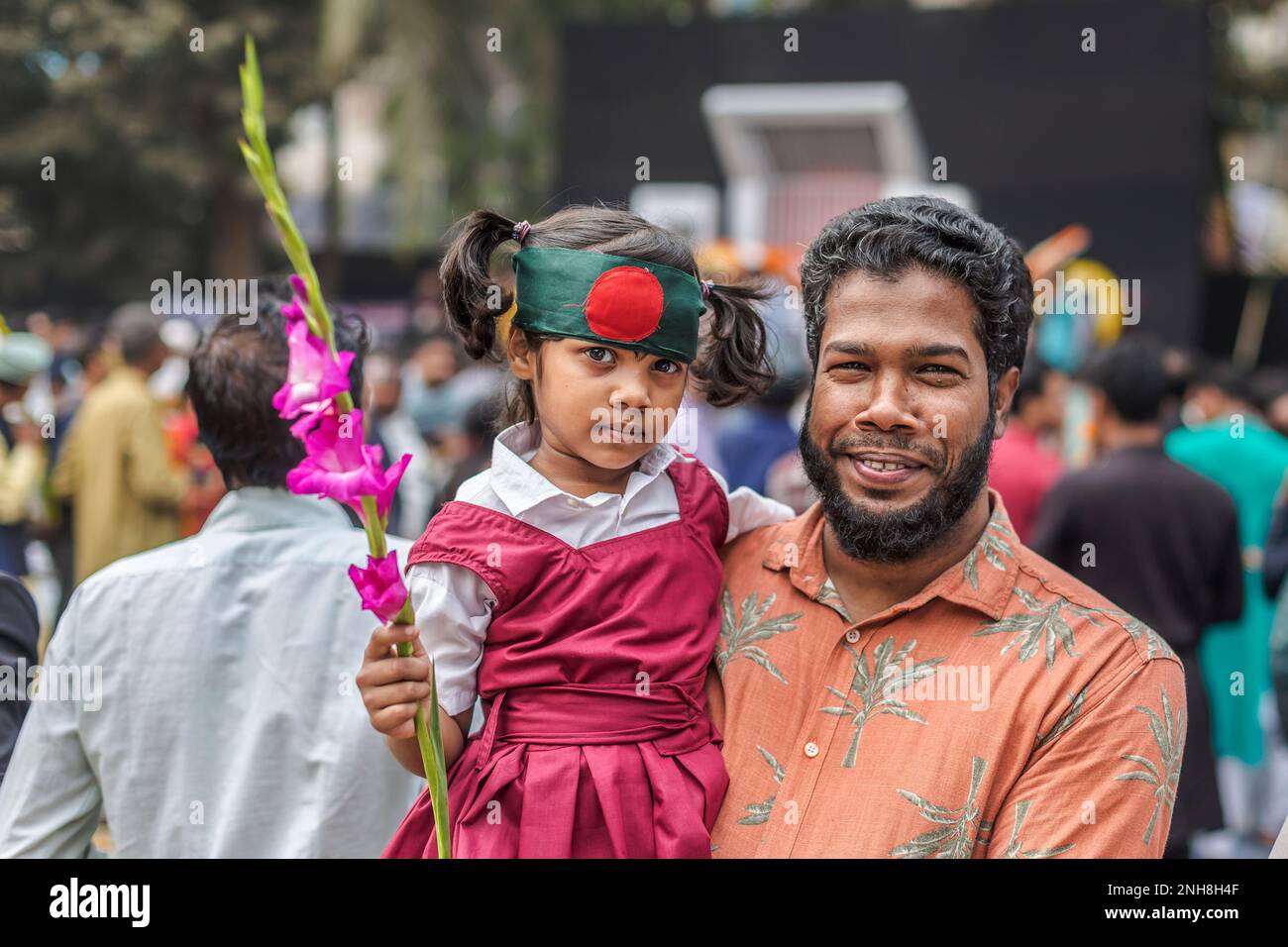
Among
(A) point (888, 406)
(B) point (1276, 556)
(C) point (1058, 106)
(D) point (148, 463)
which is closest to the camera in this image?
(A) point (888, 406)

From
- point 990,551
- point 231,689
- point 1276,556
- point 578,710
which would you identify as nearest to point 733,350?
point 990,551

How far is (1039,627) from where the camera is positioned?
2.03 m

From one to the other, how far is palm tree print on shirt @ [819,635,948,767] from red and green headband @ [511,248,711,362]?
1.83 ft

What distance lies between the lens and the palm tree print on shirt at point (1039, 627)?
1995mm

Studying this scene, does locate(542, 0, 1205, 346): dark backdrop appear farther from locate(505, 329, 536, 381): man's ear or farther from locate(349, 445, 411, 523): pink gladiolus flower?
locate(349, 445, 411, 523): pink gladiolus flower

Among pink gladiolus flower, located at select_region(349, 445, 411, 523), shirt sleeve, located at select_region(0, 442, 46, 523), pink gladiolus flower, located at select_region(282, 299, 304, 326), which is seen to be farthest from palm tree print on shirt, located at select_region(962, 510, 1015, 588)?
shirt sleeve, located at select_region(0, 442, 46, 523)

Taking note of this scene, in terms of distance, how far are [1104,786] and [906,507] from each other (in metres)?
0.47

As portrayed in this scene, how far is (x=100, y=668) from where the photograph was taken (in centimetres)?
254

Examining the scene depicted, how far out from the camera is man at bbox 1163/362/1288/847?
5.76 m

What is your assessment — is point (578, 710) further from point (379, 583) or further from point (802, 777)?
point (379, 583)

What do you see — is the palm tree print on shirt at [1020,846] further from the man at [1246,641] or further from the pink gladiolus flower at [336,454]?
the man at [1246,641]
